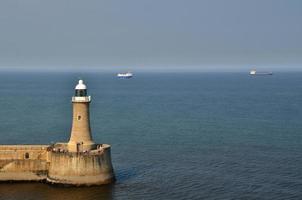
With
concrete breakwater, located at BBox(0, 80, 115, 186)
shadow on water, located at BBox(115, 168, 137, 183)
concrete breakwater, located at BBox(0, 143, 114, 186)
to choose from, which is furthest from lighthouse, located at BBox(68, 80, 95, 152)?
shadow on water, located at BBox(115, 168, 137, 183)

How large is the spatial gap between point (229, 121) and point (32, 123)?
3766cm

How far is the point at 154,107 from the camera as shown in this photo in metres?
137

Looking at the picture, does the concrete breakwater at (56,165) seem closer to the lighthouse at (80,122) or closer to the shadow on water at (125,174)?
the lighthouse at (80,122)

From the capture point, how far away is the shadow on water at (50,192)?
48.5 m

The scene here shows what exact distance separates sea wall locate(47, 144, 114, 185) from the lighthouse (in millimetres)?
1768

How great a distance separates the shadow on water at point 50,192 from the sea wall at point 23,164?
803 millimetres

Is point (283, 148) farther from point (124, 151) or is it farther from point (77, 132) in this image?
point (77, 132)

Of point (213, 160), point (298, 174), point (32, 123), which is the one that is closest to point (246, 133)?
point (213, 160)

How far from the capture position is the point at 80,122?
170 feet

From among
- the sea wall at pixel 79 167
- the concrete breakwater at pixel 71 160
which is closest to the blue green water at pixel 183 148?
the sea wall at pixel 79 167

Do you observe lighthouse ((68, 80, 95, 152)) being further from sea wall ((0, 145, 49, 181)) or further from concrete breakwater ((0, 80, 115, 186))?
sea wall ((0, 145, 49, 181))

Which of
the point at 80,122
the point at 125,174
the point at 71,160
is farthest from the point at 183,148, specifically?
the point at 71,160

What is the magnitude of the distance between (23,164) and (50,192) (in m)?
4.42

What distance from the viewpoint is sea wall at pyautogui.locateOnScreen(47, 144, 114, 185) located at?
50.0m
